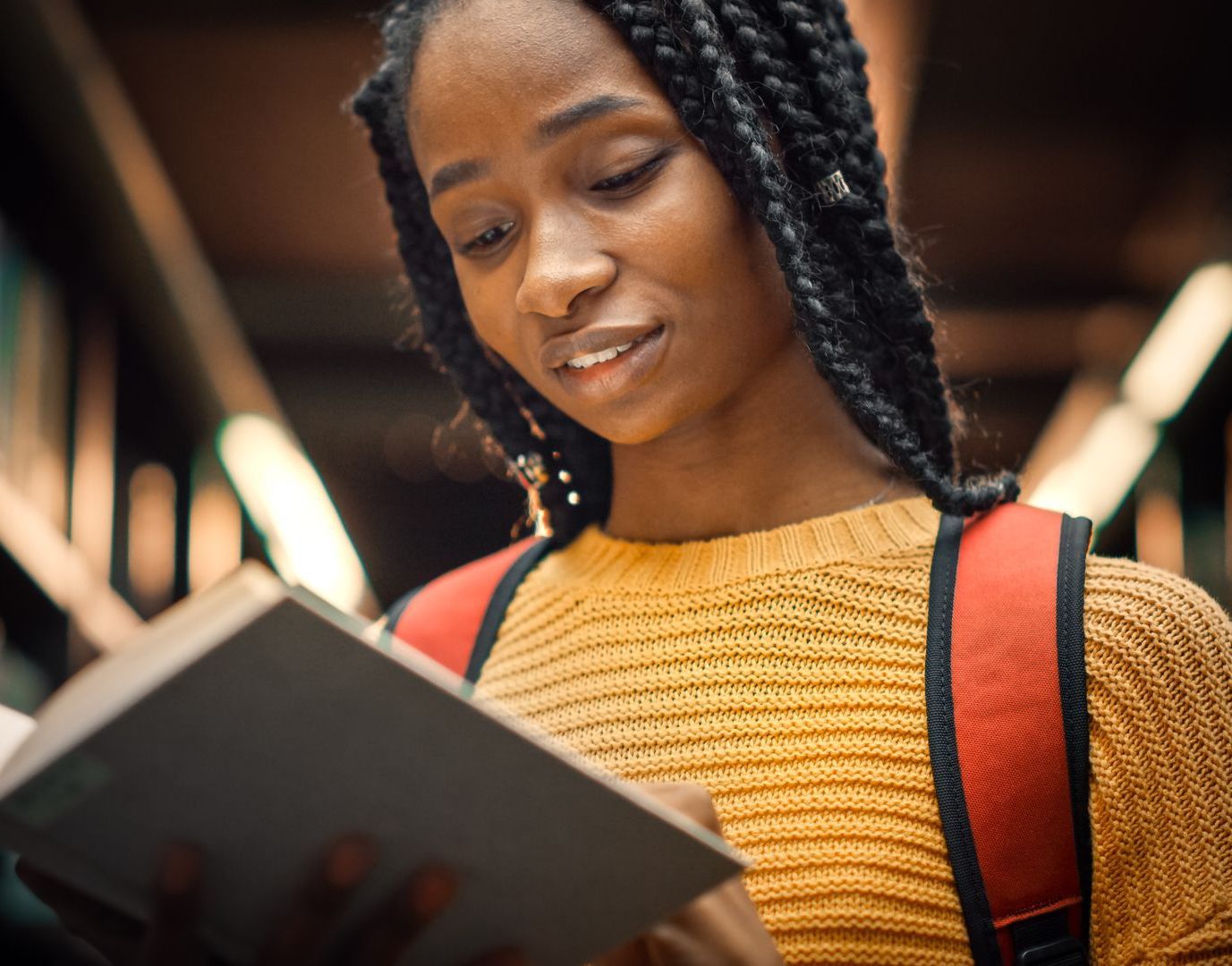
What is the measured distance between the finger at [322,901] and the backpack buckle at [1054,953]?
604 millimetres

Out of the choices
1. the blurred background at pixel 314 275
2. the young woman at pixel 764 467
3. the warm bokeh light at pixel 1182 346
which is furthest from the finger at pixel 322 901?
the warm bokeh light at pixel 1182 346

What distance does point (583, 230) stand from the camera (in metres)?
1.34

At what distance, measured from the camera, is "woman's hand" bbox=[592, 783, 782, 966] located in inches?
41.4

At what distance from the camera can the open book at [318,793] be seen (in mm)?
864

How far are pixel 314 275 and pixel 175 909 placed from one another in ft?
16.6

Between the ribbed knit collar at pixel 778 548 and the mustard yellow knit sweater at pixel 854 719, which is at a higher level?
the ribbed knit collar at pixel 778 548

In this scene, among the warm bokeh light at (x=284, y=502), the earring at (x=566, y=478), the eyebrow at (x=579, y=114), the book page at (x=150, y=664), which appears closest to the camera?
the book page at (x=150, y=664)

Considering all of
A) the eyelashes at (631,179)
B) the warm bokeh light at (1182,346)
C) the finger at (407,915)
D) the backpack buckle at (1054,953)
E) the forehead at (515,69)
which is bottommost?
the backpack buckle at (1054,953)

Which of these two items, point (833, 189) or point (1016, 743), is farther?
point (833, 189)

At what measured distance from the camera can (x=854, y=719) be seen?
1.29m

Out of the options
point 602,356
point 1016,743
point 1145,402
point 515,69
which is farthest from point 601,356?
point 1145,402

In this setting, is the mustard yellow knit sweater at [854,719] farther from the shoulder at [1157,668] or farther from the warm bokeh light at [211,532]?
the warm bokeh light at [211,532]

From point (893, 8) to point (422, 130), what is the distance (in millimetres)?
2493

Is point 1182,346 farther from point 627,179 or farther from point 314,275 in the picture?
point 627,179
